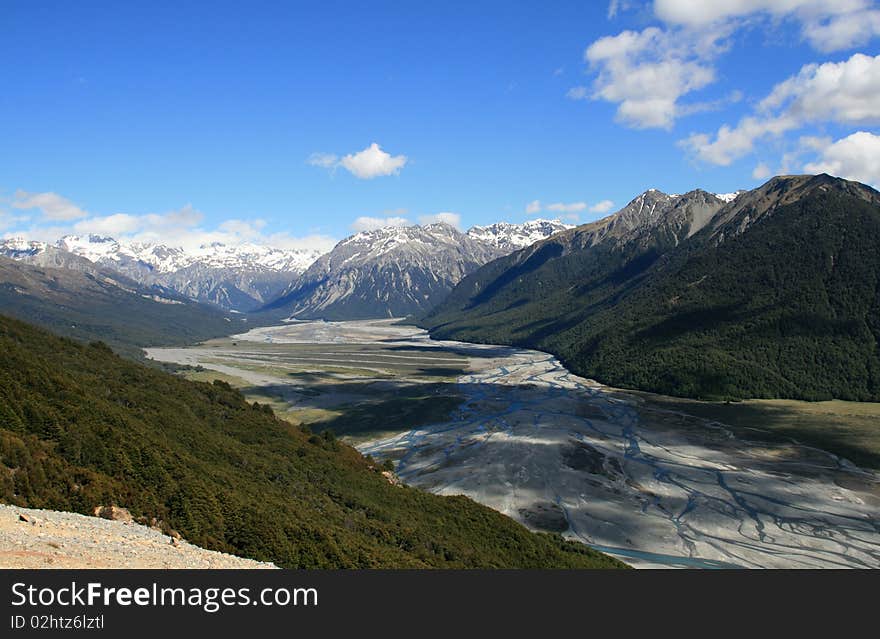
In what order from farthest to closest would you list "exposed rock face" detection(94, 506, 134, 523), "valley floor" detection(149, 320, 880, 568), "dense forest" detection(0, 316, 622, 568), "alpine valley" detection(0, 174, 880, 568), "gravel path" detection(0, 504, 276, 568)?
"valley floor" detection(149, 320, 880, 568) < "alpine valley" detection(0, 174, 880, 568) < "dense forest" detection(0, 316, 622, 568) < "exposed rock face" detection(94, 506, 134, 523) < "gravel path" detection(0, 504, 276, 568)

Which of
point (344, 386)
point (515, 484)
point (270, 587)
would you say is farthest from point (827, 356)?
point (270, 587)

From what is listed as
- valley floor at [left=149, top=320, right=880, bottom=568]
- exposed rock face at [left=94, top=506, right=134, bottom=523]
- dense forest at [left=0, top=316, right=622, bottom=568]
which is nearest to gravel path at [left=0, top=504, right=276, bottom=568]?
exposed rock face at [left=94, top=506, right=134, bottom=523]

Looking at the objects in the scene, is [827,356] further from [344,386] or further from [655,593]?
[655,593]

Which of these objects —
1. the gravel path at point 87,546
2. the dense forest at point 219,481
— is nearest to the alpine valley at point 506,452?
the dense forest at point 219,481

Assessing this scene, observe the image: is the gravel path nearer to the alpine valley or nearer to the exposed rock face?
the exposed rock face

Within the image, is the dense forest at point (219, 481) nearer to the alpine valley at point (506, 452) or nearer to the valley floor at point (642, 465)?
the alpine valley at point (506, 452)

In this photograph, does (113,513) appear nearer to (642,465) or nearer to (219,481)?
(219,481)

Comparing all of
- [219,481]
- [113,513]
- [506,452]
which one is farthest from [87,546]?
[506,452]
